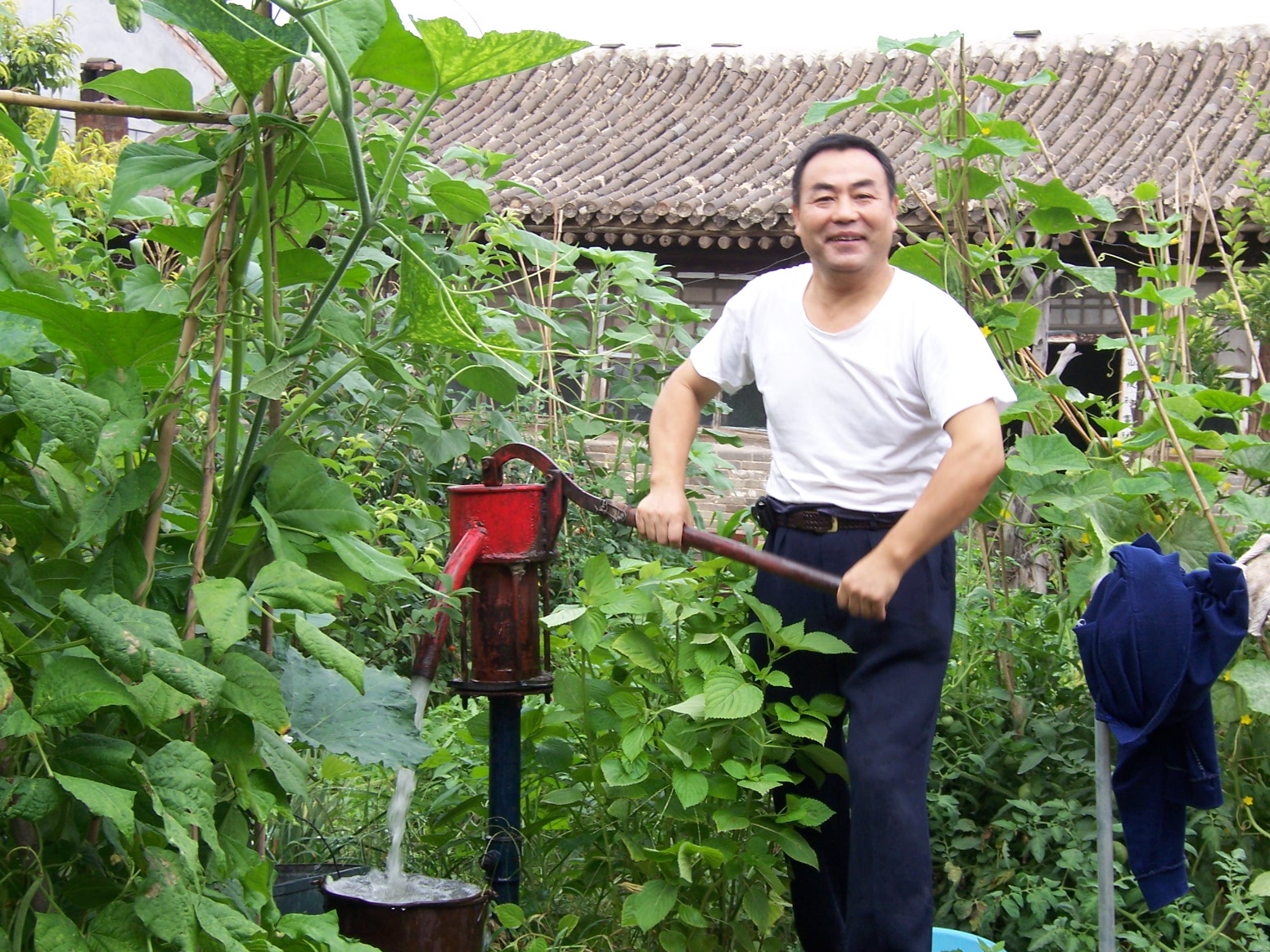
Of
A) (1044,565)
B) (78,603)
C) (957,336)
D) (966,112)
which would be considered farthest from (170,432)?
(1044,565)

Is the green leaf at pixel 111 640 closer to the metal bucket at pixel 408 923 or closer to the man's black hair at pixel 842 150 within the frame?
the metal bucket at pixel 408 923

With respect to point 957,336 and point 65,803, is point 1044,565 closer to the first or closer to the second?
point 957,336

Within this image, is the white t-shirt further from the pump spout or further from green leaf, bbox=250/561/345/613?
green leaf, bbox=250/561/345/613

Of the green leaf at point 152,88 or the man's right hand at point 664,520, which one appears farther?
the man's right hand at point 664,520

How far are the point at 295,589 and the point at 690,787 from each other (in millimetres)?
1101

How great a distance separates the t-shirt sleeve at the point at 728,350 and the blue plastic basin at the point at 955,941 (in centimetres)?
121

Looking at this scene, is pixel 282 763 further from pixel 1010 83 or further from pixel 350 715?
pixel 1010 83

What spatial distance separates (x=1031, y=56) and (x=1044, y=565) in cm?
1038

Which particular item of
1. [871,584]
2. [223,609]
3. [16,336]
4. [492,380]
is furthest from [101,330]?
[871,584]

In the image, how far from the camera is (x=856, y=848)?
221cm

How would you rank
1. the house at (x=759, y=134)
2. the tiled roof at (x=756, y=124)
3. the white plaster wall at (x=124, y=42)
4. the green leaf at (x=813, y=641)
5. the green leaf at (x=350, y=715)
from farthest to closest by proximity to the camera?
the white plaster wall at (x=124, y=42), the tiled roof at (x=756, y=124), the house at (x=759, y=134), the green leaf at (x=813, y=641), the green leaf at (x=350, y=715)

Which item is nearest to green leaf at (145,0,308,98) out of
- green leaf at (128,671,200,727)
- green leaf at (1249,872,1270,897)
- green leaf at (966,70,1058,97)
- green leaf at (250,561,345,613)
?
green leaf at (250,561,345,613)

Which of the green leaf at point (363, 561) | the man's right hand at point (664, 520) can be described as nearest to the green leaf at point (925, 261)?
the man's right hand at point (664, 520)

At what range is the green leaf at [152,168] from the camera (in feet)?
4.60
